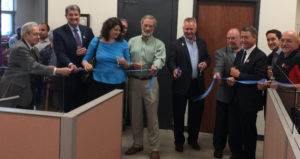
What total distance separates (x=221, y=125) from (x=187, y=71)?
0.79 meters

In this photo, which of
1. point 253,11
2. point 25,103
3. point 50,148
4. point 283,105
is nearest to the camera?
point 50,148

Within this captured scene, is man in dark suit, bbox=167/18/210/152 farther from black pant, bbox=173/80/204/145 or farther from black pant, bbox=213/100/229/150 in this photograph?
black pant, bbox=213/100/229/150

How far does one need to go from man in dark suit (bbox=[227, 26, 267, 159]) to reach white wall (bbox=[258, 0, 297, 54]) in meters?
1.31

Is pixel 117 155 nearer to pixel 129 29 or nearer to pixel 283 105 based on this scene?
pixel 283 105

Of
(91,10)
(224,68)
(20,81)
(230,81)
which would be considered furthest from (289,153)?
(91,10)

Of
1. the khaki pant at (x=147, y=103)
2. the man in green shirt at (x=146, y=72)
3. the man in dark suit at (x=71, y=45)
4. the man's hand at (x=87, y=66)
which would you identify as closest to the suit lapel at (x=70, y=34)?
the man in dark suit at (x=71, y=45)

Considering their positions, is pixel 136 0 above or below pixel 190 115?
above

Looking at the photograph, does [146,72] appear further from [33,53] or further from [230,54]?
[33,53]

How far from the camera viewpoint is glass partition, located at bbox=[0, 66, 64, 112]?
2.24 m

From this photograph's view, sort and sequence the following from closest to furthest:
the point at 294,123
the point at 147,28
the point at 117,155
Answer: the point at 294,123, the point at 117,155, the point at 147,28

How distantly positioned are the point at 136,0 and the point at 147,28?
1.41 meters

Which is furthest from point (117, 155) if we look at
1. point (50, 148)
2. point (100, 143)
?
point (50, 148)

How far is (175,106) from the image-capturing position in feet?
14.6

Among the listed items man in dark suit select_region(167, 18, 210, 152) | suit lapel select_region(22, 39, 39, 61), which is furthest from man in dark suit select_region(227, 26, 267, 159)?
suit lapel select_region(22, 39, 39, 61)
